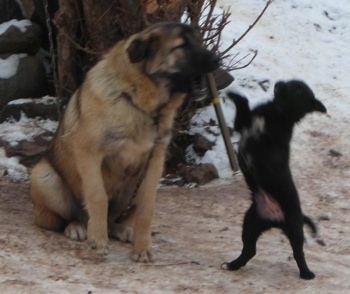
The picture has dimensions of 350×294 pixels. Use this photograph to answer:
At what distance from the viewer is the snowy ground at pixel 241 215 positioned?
489cm

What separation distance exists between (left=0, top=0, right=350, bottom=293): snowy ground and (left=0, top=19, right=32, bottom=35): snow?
126 cm

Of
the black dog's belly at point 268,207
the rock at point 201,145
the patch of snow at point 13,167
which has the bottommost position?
the patch of snow at point 13,167

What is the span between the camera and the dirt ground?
4.77 metres

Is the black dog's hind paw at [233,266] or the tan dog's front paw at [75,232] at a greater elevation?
the black dog's hind paw at [233,266]

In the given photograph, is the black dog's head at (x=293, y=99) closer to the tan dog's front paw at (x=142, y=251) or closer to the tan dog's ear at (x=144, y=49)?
the tan dog's ear at (x=144, y=49)

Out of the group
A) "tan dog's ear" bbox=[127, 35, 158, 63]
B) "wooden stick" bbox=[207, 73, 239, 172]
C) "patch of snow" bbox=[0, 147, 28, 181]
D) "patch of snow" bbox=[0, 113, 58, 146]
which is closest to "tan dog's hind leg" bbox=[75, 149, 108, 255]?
"tan dog's ear" bbox=[127, 35, 158, 63]

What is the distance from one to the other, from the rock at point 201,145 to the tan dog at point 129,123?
9.60 ft

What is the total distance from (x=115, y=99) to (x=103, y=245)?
1.05 meters

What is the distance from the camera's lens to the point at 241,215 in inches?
283

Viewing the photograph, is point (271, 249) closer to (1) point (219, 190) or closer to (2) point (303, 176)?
(1) point (219, 190)

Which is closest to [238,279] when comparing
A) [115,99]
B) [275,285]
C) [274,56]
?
[275,285]

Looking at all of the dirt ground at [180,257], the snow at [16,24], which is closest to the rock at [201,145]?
the dirt ground at [180,257]

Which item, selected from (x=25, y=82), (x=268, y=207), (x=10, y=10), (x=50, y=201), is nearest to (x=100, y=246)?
(x=50, y=201)

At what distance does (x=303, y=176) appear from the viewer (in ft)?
27.7
